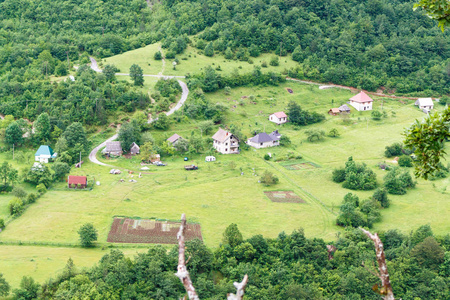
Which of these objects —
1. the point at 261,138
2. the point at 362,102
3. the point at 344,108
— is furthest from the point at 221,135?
the point at 362,102

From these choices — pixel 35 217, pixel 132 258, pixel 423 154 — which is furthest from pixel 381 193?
pixel 423 154

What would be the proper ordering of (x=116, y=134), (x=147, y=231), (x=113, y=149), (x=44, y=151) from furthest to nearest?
(x=116, y=134)
(x=113, y=149)
(x=44, y=151)
(x=147, y=231)

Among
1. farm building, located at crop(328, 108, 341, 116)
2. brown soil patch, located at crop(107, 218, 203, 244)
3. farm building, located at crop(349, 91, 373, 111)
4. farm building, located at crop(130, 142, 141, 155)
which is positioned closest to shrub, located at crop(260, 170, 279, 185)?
brown soil patch, located at crop(107, 218, 203, 244)

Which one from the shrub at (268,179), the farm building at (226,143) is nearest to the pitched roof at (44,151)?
the farm building at (226,143)

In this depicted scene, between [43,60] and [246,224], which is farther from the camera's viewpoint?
[43,60]

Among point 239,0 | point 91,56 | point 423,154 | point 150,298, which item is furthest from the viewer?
point 239,0

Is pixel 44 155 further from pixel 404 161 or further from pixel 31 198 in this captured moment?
pixel 404 161

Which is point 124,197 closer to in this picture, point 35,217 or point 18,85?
point 35,217
